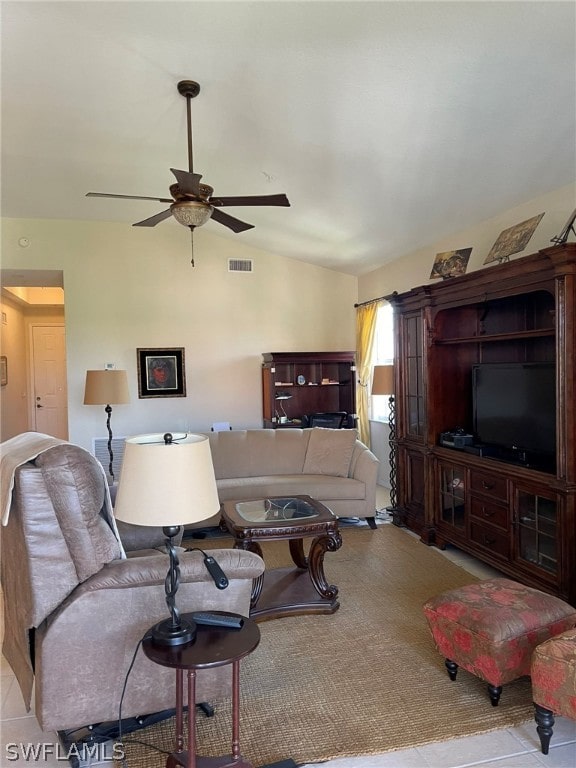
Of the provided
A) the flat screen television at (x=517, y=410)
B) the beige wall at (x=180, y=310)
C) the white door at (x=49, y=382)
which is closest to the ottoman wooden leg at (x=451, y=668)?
the flat screen television at (x=517, y=410)

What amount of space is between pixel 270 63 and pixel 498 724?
3489mm

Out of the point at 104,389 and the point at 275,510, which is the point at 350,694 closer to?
the point at 275,510

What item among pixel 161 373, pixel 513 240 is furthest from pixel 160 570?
pixel 161 373

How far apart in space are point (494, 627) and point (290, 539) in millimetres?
1300

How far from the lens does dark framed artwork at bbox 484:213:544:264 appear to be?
360cm

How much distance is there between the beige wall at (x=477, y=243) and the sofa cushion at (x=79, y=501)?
295cm

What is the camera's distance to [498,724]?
2.09 m

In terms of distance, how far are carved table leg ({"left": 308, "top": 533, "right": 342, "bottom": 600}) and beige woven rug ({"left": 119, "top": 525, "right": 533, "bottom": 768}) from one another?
0.13m

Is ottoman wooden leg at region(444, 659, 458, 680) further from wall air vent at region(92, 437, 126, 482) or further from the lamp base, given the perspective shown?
wall air vent at region(92, 437, 126, 482)

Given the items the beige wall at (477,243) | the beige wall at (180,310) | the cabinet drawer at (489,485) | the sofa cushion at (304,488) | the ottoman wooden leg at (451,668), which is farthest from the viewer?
the beige wall at (180,310)

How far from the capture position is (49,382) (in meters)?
9.20

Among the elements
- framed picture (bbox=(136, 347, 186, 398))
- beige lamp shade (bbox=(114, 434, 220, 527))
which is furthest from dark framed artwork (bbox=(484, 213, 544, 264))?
framed picture (bbox=(136, 347, 186, 398))

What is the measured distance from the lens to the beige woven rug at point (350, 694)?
1992mm

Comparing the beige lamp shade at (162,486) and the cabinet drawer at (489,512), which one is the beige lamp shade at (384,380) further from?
the beige lamp shade at (162,486)
